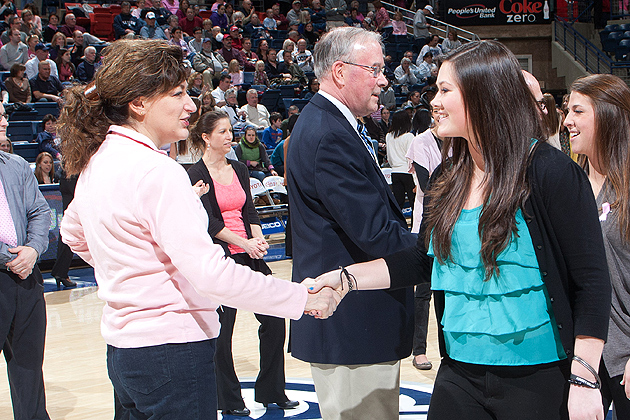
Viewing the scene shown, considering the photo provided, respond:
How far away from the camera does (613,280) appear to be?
2.13 meters

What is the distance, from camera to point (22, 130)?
1011 centimetres

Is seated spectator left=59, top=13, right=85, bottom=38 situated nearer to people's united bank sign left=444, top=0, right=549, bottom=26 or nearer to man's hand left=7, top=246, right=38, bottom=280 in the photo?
people's united bank sign left=444, top=0, right=549, bottom=26

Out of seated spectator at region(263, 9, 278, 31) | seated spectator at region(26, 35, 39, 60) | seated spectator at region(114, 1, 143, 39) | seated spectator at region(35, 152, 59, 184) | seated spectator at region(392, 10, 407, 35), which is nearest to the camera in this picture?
seated spectator at region(35, 152, 59, 184)

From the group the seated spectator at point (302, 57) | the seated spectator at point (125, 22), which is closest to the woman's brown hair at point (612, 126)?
the seated spectator at point (125, 22)

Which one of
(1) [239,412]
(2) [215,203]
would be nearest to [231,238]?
(2) [215,203]

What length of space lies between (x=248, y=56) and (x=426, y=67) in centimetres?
450

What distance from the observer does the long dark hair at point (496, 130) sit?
165 cm

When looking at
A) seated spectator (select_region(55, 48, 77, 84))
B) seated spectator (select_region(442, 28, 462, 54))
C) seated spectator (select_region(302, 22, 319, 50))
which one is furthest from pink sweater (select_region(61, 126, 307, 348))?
seated spectator (select_region(442, 28, 462, 54))

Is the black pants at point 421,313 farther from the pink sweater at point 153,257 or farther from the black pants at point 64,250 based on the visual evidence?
the black pants at point 64,250

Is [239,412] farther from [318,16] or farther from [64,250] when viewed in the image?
[318,16]

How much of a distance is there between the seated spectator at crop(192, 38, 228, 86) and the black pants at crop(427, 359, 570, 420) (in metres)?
11.4

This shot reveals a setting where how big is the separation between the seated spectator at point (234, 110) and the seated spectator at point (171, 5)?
493cm

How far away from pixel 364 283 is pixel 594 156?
3.12ft

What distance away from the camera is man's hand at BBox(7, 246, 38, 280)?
2961mm
